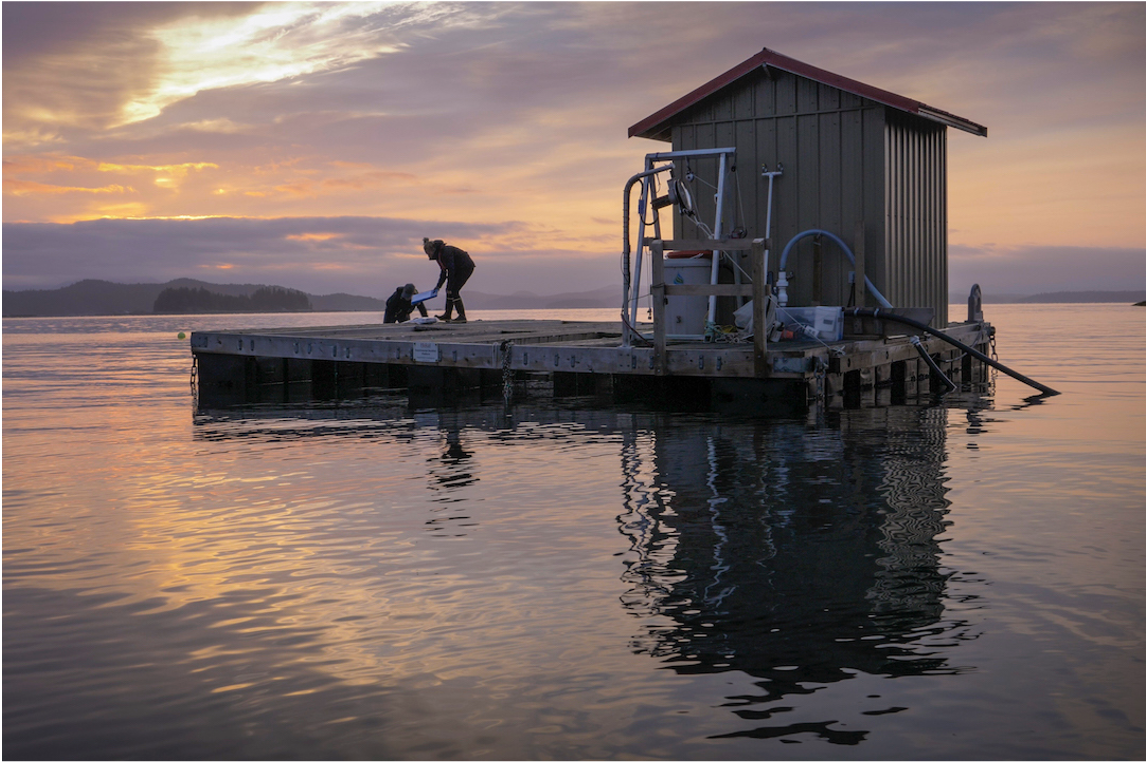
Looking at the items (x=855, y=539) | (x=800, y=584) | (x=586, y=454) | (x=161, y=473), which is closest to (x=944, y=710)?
(x=800, y=584)

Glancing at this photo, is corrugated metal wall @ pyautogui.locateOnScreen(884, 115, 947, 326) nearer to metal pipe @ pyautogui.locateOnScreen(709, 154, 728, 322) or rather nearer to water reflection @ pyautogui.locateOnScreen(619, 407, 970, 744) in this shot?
metal pipe @ pyautogui.locateOnScreen(709, 154, 728, 322)

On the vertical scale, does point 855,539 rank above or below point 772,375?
below

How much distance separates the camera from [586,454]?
393 inches

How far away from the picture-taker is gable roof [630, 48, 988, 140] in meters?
14.4

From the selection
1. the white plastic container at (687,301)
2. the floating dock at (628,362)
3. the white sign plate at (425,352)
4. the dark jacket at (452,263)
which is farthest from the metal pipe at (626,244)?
the dark jacket at (452,263)

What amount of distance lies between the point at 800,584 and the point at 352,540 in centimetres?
270

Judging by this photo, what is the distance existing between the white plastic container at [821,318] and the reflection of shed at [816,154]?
3.22 feet

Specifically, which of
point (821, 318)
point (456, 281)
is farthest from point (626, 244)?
point (456, 281)

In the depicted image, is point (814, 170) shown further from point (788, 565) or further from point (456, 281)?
point (788, 565)

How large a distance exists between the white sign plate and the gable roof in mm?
4690

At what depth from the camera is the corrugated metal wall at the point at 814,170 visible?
14773mm

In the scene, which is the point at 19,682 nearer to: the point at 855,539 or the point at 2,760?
the point at 2,760

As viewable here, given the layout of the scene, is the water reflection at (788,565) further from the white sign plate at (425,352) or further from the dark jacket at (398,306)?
the dark jacket at (398,306)

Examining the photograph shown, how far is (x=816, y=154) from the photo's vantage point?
49.1ft
